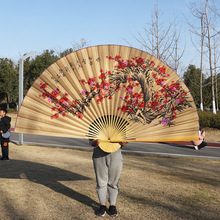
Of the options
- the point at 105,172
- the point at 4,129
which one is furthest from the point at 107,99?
the point at 4,129

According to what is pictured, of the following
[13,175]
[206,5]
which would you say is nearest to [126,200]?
[13,175]

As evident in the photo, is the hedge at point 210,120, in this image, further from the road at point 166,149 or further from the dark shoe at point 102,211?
the dark shoe at point 102,211

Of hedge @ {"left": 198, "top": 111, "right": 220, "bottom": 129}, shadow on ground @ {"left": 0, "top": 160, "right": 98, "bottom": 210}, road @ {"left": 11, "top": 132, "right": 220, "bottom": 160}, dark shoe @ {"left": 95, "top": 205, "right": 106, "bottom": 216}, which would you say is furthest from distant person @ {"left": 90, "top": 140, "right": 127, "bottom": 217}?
hedge @ {"left": 198, "top": 111, "right": 220, "bottom": 129}

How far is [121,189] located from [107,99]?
2510mm

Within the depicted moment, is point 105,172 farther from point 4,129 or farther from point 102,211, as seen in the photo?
point 4,129

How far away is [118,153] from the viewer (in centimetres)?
430

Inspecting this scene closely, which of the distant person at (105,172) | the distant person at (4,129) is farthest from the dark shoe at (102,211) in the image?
the distant person at (4,129)

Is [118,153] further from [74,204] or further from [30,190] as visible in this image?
[30,190]

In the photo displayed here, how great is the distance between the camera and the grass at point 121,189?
14.5 ft

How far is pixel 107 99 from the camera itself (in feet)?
14.0

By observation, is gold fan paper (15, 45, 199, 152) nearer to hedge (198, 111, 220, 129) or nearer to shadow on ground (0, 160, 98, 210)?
shadow on ground (0, 160, 98, 210)

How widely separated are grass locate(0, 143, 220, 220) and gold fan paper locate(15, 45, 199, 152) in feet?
4.62

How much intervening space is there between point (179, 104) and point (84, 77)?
5.49ft

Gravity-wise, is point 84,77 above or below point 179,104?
above
